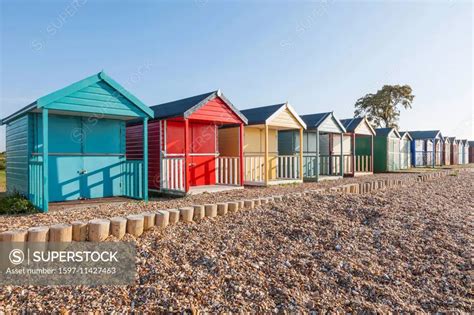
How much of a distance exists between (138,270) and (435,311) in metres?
3.04

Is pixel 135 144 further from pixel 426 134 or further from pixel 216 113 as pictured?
pixel 426 134

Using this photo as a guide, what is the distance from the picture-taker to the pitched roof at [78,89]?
622 centimetres

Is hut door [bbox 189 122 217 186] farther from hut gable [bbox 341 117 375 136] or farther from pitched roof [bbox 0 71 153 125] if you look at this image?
hut gable [bbox 341 117 375 136]

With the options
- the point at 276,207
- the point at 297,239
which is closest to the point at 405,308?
the point at 297,239

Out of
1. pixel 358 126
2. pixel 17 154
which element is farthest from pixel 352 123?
pixel 17 154

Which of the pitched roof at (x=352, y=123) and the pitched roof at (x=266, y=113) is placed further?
the pitched roof at (x=352, y=123)

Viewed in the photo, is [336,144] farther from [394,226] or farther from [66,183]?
[66,183]

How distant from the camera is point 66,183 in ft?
25.2

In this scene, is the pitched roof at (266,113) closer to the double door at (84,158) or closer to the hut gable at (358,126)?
the double door at (84,158)

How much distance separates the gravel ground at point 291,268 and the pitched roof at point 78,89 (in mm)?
3574

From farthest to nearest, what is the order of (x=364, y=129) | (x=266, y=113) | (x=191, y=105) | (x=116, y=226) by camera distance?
(x=364, y=129) → (x=266, y=113) → (x=191, y=105) → (x=116, y=226)

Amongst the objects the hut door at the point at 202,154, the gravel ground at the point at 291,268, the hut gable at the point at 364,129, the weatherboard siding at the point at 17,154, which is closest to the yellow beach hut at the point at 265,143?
the hut door at the point at 202,154

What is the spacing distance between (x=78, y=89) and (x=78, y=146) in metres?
1.90

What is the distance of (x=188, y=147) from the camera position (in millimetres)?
9641
